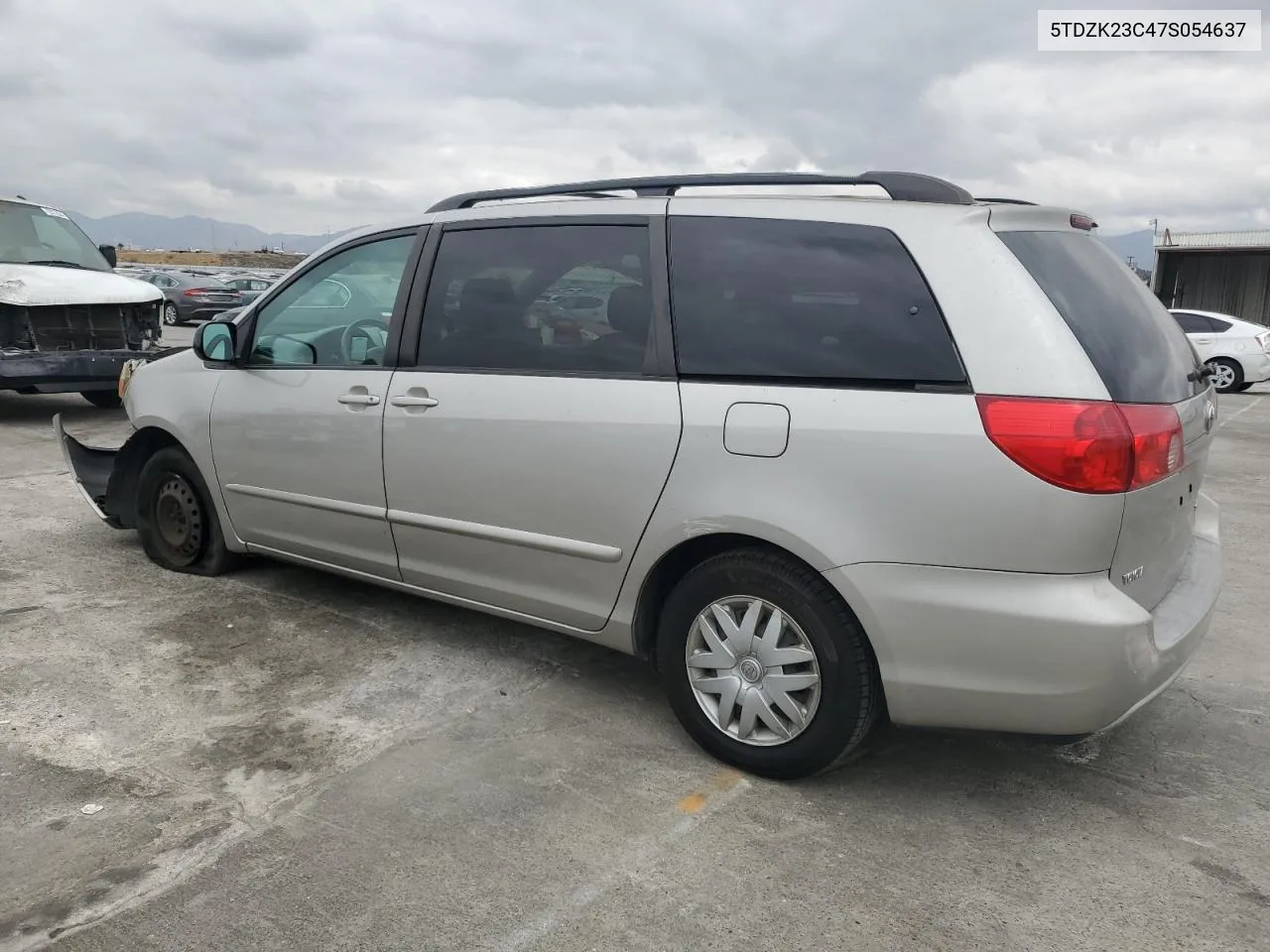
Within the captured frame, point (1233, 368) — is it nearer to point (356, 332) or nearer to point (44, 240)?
point (356, 332)

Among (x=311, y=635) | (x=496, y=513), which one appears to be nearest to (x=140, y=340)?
(x=311, y=635)

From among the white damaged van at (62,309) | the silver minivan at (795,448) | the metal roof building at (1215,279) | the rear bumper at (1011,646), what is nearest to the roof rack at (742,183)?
the silver minivan at (795,448)

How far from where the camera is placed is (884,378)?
2787 millimetres

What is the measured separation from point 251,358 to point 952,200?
9.97 ft

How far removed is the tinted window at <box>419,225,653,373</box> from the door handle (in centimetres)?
14

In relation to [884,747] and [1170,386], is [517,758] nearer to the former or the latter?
[884,747]

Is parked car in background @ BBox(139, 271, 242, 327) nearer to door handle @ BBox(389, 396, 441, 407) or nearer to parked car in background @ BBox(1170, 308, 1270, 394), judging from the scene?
parked car in background @ BBox(1170, 308, 1270, 394)

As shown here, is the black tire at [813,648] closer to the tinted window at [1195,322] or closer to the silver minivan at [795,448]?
the silver minivan at [795,448]

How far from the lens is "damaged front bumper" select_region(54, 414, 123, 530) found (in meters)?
5.30

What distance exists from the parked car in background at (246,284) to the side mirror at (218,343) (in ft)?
83.2

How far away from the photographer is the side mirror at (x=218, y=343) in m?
4.45

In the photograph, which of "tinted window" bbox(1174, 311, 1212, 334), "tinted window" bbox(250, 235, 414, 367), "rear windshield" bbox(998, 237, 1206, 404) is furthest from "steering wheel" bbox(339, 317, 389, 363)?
"tinted window" bbox(1174, 311, 1212, 334)

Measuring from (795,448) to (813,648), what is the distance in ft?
1.87

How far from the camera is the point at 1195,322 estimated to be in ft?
54.0
